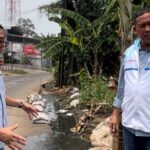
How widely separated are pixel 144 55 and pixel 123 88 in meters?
0.33

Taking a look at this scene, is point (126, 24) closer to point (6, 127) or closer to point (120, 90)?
point (120, 90)

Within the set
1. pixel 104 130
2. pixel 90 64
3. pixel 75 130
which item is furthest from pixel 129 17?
pixel 90 64

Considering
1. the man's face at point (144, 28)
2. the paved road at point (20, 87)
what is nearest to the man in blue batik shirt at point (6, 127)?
the man's face at point (144, 28)

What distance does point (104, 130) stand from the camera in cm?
885

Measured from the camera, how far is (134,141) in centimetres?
346

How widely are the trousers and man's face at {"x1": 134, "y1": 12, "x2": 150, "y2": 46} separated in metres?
0.69

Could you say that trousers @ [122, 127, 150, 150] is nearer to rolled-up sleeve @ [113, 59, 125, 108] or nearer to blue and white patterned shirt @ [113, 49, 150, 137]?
blue and white patterned shirt @ [113, 49, 150, 137]

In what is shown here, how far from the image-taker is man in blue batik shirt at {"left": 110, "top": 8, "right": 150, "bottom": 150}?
3354 mm

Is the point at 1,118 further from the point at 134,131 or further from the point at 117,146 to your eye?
the point at 117,146

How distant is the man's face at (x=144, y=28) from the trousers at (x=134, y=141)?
0.69 meters

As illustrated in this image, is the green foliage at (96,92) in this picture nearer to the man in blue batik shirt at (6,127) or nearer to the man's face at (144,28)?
the man in blue batik shirt at (6,127)

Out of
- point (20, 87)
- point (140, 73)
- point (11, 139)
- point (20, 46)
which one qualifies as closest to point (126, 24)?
point (140, 73)

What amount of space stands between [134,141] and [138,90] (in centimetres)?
40

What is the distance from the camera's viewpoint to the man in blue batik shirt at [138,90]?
3.35 m
